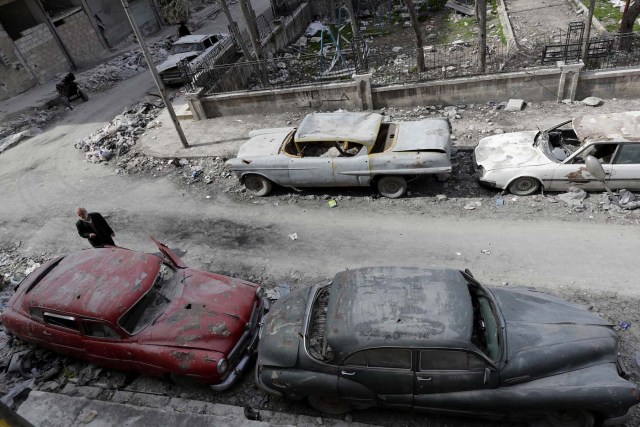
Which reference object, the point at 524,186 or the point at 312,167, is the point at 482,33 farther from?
the point at 312,167

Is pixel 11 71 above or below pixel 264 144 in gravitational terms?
above

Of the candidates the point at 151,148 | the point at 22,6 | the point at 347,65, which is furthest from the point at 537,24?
the point at 22,6

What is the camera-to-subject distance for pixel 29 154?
42.3 ft

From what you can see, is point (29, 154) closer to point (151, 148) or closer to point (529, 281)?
point (151, 148)

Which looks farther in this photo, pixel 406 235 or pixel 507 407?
pixel 406 235

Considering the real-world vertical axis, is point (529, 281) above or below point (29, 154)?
below

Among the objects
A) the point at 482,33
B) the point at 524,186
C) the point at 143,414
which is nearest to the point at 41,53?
the point at 482,33

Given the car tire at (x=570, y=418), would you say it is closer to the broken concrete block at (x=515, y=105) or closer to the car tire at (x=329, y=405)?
the car tire at (x=329, y=405)

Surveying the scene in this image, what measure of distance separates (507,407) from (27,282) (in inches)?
269

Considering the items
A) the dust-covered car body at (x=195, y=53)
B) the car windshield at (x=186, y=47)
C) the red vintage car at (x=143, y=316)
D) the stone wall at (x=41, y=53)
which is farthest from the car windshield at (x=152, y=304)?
the stone wall at (x=41, y=53)

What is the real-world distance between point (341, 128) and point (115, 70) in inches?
625

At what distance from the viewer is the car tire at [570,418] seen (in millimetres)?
4219

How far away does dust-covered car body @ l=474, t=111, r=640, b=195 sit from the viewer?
7.23 m

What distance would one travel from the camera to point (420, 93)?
11.5m
